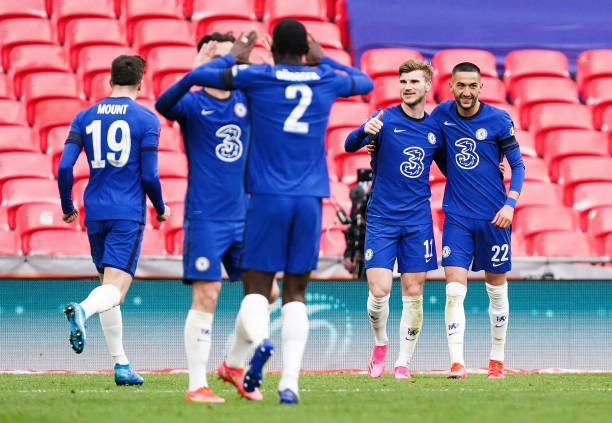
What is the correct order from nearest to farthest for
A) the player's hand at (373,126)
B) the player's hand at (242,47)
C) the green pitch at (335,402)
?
1. the green pitch at (335,402)
2. the player's hand at (242,47)
3. the player's hand at (373,126)

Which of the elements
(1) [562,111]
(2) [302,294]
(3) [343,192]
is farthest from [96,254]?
(1) [562,111]

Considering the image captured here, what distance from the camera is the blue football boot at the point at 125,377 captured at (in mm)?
9117

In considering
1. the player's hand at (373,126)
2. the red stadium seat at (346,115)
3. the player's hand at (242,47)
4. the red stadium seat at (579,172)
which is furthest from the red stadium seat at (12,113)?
the player's hand at (242,47)

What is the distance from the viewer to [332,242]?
14.2 m

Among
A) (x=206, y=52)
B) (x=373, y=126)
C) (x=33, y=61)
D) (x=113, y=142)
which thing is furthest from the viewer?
(x=33, y=61)

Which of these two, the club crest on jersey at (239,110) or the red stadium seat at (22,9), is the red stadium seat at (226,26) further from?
the club crest on jersey at (239,110)

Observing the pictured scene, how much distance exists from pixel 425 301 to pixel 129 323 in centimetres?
260

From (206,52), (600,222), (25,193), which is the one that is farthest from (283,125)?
(600,222)

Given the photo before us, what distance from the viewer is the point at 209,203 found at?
762cm

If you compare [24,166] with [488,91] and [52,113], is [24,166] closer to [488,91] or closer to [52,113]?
[52,113]

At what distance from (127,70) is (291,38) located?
6.54 ft

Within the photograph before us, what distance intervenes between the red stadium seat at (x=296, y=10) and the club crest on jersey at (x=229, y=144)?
9698mm

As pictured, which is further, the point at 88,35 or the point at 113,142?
the point at 88,35

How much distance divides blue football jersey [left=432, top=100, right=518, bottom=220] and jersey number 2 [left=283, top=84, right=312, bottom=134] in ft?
9.82
